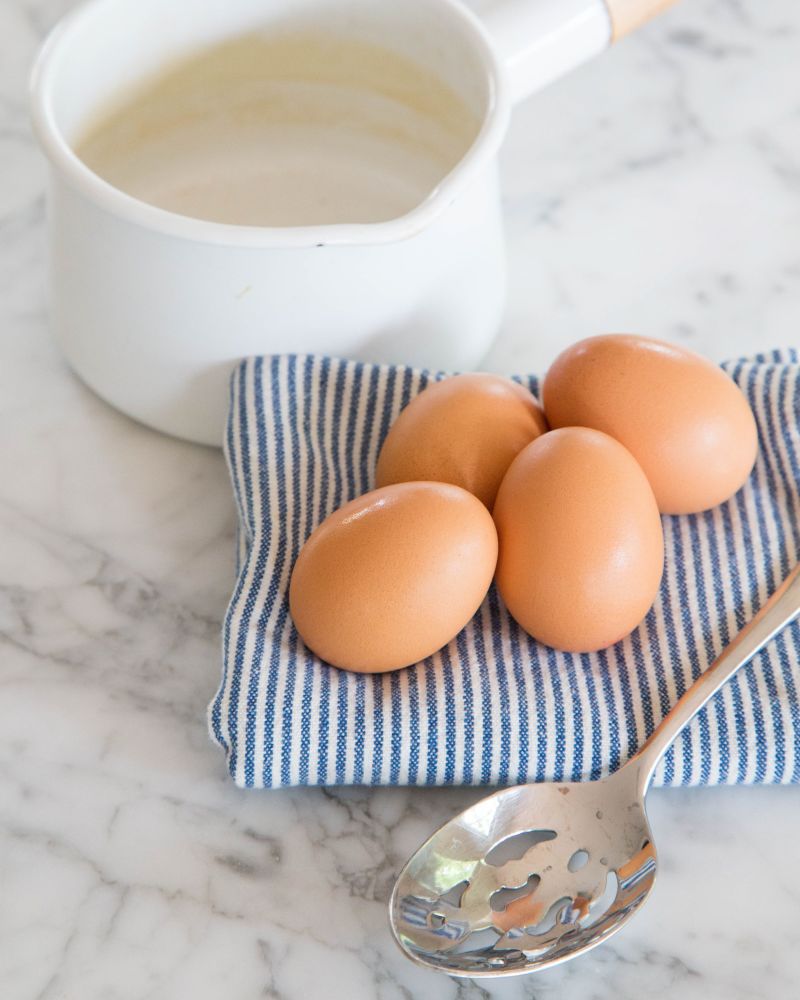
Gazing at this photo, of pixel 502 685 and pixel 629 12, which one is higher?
pixel 629 12

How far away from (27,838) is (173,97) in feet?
1.51

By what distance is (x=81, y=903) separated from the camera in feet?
1.76

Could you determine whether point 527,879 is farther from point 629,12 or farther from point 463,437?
point 629,12

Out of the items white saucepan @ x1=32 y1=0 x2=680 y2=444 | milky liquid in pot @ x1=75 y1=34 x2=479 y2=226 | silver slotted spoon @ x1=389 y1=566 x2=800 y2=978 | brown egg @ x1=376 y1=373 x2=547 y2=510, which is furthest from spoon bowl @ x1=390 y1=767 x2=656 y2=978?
milky liquid in pot @ x1=75 y1=34 x2=479 y2=226

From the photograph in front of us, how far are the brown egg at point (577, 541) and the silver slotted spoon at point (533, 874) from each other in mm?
53

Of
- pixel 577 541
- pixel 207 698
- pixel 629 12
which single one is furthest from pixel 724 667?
pixel 629 12

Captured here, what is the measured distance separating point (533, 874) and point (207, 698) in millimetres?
171

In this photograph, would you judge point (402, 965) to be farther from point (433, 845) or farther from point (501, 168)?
point (501, 168)

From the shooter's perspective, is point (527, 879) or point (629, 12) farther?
point (629, 12)

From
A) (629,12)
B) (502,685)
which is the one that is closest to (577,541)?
(502,685)

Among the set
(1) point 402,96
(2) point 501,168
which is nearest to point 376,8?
(1) point 402,96

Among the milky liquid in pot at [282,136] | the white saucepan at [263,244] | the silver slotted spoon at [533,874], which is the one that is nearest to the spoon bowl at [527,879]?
the silver slotted spoon at [533,874]

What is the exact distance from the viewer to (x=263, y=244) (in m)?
0.61

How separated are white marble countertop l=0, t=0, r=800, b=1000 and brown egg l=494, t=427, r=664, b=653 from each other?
3.4 inches
